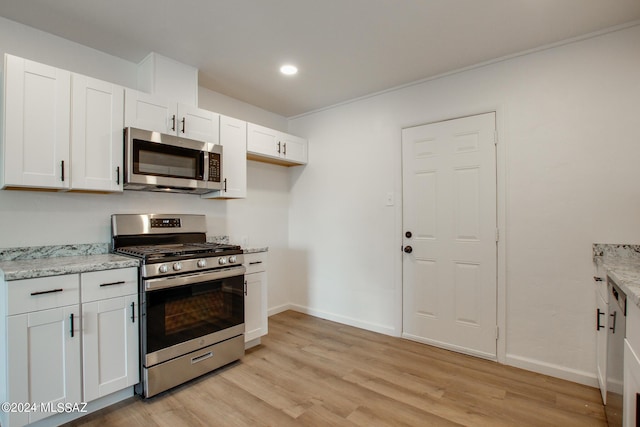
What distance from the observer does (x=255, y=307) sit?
9.57ft

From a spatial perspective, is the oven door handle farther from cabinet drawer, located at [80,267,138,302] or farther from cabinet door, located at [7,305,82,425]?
cabinet door, located at [7,305,82,425]

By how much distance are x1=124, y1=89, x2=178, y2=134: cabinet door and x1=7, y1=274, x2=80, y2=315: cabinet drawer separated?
1.18m

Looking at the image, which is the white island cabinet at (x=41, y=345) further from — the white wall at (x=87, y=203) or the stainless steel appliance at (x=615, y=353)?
the stainless steel appliance at (x=615, y=353)

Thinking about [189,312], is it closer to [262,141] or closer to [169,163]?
[169,163]

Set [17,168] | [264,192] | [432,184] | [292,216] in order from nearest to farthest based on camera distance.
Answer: [17,168] < [432,184] < [264,192] < [292,216]

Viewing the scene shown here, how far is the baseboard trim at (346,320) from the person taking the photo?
331 cm

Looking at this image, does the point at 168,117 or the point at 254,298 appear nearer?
the point at 168,117

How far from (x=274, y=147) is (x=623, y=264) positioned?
10.0 ft

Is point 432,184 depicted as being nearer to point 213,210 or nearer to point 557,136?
point 557,136

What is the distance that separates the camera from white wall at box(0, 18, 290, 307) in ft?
6.97

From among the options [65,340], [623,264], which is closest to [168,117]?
[65,340]

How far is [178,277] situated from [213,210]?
3.82ft

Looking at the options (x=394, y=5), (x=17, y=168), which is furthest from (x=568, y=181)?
(x=17, y=168)

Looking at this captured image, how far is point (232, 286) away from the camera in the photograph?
2625mm
